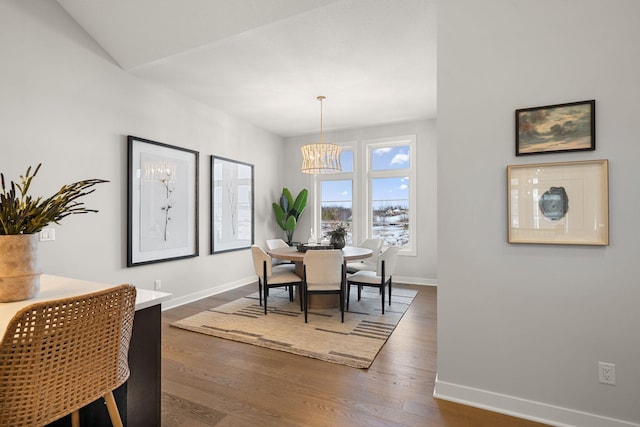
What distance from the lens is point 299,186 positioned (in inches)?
259

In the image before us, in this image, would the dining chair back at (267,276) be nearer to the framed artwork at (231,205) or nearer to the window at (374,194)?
the framed artwork at (231,205)

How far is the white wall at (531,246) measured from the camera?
174 cm

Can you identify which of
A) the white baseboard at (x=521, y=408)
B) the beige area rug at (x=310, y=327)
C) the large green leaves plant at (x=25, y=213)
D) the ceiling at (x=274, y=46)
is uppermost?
the ceiling at (x=274, y=46)

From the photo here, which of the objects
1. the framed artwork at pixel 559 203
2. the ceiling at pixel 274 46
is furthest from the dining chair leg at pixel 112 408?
the ceiling at pixel 274 46

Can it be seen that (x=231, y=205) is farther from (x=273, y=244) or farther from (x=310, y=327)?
(x=310, y=327)

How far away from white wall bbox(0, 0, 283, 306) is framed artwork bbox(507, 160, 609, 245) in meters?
3.73

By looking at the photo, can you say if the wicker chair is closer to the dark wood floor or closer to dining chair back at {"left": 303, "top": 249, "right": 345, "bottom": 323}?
the dark wood floor

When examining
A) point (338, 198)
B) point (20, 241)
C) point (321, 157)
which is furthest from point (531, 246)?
point (338, 198)

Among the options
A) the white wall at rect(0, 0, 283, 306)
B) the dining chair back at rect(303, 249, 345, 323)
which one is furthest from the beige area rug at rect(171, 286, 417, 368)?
the white wall at rect(0, 0, 283, 306)

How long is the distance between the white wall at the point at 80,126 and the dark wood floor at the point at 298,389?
122 cm

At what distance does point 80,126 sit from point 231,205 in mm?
2351

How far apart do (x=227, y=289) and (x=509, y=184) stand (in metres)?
4.33

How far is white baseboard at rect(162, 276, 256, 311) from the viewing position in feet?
13.7

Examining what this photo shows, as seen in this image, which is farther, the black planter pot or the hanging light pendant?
the hanging light pendant
